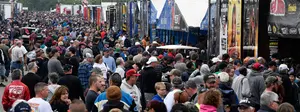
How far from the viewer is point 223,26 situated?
2173cm

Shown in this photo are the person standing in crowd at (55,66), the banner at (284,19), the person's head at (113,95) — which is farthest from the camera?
the banner at (284,19)

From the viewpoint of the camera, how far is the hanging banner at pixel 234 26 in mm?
20359

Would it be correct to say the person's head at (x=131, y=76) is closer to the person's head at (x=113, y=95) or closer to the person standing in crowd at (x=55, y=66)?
the person's head at (x=113, y=95)

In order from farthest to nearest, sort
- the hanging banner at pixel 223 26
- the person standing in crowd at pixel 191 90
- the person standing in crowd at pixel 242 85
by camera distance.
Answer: the hanging banner at pixel 223 26 < the person standing in crowd at pixel 242 85 < the person standing in crowd at pixel 191 90

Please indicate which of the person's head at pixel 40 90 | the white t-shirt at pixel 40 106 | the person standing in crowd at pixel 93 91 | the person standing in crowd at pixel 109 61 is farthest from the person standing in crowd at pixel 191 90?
the person standing in crowd at pixel 109 61

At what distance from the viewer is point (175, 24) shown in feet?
91.1

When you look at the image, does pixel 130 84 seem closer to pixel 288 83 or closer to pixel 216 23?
pixel 288 83

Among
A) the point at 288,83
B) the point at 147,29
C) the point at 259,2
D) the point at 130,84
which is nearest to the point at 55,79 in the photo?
Result: the point at 130,84

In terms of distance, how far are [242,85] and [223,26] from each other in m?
8.76

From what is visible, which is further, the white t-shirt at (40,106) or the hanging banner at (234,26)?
the hanging banner at (234,26)

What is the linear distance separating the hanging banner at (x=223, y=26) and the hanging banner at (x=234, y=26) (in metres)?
0.24

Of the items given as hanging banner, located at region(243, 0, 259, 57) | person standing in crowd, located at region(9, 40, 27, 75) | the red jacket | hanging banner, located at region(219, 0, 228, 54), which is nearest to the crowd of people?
the red jacket

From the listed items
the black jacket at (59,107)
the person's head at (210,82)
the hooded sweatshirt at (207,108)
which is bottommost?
the black jacket at (59,107)

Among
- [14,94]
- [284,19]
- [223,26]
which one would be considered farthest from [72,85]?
[223,26]
